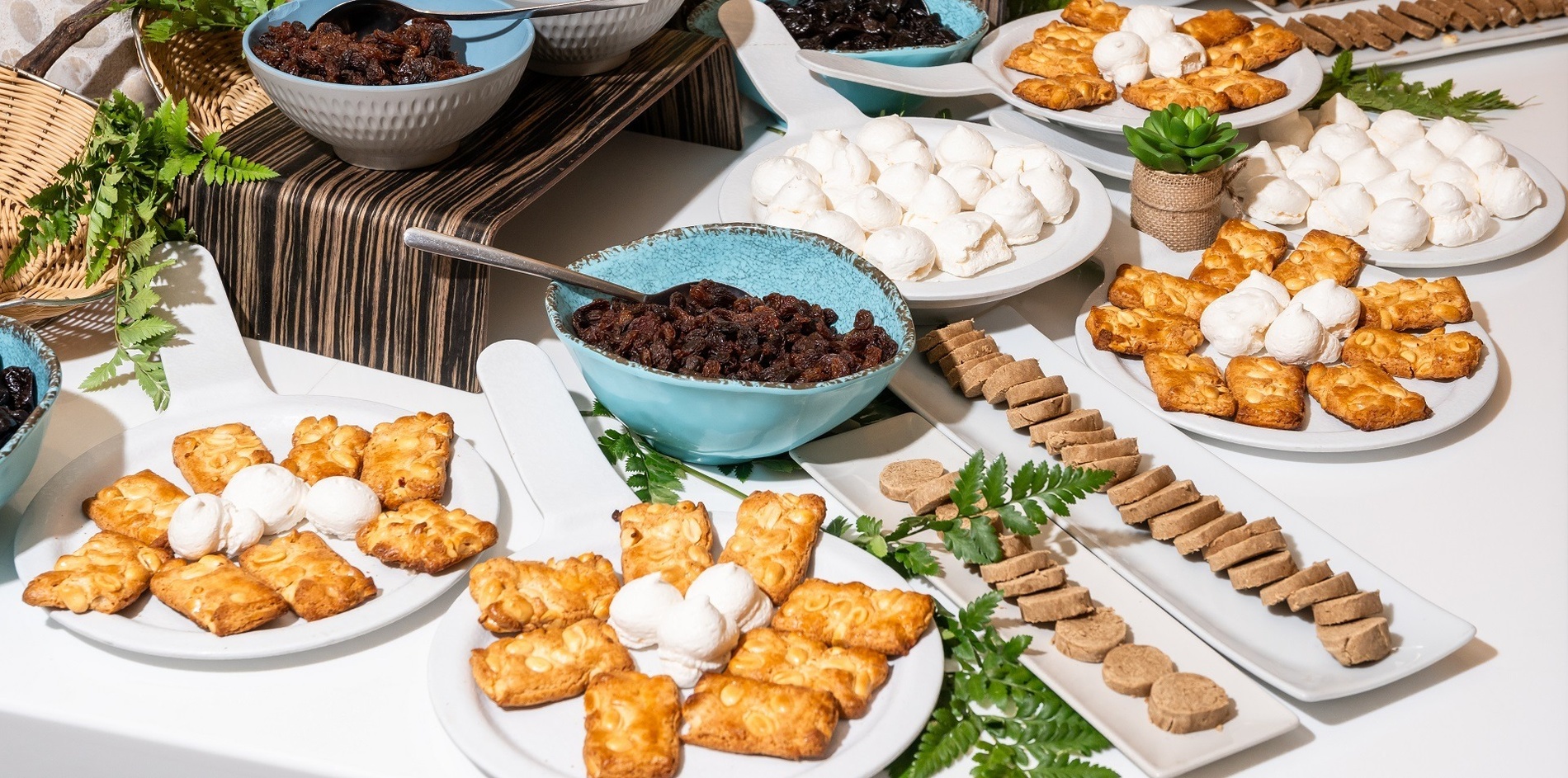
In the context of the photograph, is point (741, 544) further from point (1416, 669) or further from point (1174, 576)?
point (1416, 669)

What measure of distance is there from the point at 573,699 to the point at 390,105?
0.78 metres

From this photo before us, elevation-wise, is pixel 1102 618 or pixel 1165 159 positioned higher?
pixel 1165 159

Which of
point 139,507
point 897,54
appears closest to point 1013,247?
point 897,54

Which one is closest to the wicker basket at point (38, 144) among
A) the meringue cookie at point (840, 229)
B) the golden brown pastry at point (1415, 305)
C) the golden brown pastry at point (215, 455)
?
the golden brown pastry at point (215, 455)

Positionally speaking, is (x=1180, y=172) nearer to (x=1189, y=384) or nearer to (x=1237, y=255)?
(x=1237, y=255)

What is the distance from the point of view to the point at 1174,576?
4.17 feet

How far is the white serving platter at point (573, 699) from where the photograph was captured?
40.5 inches

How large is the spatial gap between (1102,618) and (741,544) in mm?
354

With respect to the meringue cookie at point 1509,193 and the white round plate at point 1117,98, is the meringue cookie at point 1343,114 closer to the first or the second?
the white round plate at point 1117,98

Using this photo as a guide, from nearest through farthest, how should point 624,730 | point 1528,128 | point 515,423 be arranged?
point 624,730 → point 515,423 → point 1528,128

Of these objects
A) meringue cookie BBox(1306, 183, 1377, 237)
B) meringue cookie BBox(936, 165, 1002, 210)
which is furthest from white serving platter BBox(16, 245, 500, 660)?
meringue cookie BBox(1306, 183, 1377, 237)

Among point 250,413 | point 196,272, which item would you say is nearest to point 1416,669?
point 250,413

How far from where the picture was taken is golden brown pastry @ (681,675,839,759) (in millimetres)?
1018

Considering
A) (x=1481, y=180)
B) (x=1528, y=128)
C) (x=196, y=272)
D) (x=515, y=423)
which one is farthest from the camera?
(x=1528, y=128)
